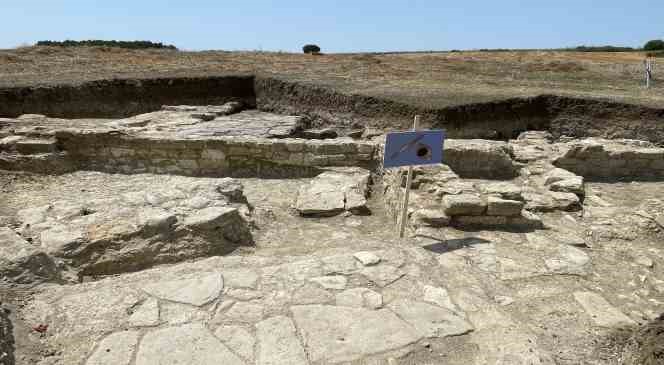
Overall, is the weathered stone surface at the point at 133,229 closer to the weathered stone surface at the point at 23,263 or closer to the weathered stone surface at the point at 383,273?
the weathered stone surface at the point at 23,263

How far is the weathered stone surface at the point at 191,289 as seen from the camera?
9.00 feet

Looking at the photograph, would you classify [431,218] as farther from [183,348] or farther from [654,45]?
[654,45]

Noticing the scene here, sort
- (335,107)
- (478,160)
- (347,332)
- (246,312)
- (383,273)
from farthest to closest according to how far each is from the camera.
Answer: (335,107), (478,160), (383,273), (246,312), (347,332)

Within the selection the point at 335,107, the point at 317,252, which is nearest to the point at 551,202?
the point at 317,252

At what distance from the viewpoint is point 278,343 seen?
93.9 inches

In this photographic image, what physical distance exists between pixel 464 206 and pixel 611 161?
13.5 feet

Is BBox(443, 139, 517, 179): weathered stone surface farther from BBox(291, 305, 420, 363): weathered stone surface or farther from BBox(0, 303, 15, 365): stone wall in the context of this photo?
BBox(0, 303, 15, 365): stone wall

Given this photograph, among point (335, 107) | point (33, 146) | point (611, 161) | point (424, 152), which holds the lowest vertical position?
point (611, 161)

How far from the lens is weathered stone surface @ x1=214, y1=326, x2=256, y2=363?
7.57 ft

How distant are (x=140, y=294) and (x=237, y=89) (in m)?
10.5

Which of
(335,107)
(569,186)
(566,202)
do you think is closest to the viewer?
(566,202)

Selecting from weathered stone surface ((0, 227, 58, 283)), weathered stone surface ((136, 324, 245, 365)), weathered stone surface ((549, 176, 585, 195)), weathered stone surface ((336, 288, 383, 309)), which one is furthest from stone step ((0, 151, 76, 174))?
weathered stone surface ((549, 176, 585, 195))

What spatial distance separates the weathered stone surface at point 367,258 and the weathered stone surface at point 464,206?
3.78 feet

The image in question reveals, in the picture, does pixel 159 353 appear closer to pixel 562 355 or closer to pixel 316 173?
pixel 562 355
